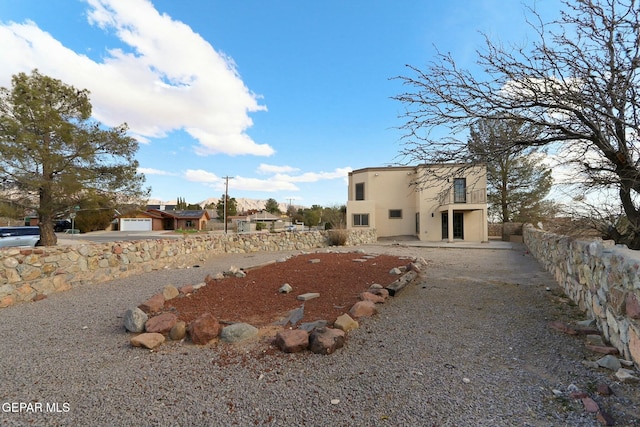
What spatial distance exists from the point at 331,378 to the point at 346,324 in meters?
1.08

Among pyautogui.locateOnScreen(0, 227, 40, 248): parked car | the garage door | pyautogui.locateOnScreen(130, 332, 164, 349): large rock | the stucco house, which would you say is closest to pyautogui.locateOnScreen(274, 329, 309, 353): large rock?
pyautogui.locateOnScreen(130, 332, 164, 349): large rock

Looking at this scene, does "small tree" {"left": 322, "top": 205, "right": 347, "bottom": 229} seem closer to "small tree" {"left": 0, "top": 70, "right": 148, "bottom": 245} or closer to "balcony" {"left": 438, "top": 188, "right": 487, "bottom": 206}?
"balcony" {"left": 438, "top": 188, "right": 487, "bottom": 206}

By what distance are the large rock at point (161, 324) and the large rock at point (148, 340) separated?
0.66ft

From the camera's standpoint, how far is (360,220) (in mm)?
21062

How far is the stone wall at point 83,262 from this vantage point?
17.5ft

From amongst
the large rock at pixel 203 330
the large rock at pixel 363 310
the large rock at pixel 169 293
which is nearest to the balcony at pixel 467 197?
the large rock at pixel 363 310

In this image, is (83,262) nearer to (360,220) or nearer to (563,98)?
(563,98)

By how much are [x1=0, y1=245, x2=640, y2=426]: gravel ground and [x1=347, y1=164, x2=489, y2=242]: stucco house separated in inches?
613

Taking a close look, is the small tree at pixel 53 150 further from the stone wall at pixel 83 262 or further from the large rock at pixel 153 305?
the large rock at pixel 153 305

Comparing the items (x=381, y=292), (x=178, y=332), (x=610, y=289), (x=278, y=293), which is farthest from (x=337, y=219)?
(x=610, y=289)

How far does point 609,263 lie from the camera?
3.18m

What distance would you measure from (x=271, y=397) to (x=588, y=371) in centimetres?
266

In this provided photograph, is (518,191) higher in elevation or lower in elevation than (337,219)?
higher

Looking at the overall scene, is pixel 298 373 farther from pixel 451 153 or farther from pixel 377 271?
pixel 377 271
